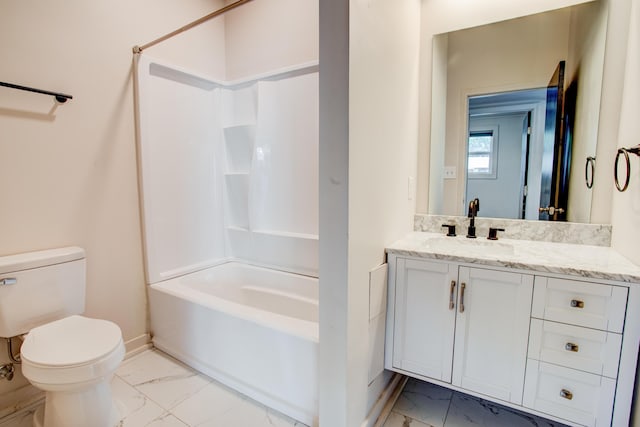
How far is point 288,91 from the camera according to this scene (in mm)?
2346

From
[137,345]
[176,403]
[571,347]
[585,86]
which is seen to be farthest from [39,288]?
[585,86]

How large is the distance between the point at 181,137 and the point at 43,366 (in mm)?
1658

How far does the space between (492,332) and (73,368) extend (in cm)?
177

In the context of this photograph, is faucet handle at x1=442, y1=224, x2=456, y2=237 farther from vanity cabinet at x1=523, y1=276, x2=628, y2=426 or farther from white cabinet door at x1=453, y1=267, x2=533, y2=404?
vanity cabinet at x1=523, y1=276, x2=628, y2=426

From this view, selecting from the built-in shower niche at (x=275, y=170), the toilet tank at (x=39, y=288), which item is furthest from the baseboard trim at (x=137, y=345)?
the built-in shower niche at (x=275, y=170)

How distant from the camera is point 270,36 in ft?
8.03

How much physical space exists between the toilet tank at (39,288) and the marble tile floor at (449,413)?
1.81 metres

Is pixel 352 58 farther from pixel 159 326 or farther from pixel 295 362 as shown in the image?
pixel 159 326

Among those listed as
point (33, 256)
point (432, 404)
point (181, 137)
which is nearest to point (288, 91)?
point (181, 137)

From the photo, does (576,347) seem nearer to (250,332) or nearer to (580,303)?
(580,303)

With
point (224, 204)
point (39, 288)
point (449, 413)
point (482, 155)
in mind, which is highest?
point (482, 155)

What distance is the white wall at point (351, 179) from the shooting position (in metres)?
1.13

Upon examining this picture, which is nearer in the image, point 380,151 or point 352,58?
point 352,58

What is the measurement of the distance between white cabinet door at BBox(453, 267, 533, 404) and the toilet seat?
5.16 feet
